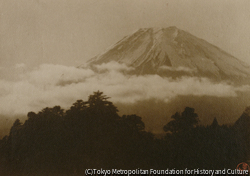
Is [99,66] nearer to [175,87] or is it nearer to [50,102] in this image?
[50,102]

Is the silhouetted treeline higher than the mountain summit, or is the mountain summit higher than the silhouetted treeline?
the mountain summit

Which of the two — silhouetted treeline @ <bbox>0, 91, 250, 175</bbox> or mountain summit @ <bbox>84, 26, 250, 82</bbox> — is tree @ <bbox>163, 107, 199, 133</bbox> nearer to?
silhouetted treeline @ <bbox>0, 91, 250, 175</bbox>

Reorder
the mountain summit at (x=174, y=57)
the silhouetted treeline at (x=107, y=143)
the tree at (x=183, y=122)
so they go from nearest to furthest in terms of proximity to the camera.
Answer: the silhouetted treeline at (x=107, y=143) < the tree at (x=183, y=122) < the mountain summit at (x=174, y=57)

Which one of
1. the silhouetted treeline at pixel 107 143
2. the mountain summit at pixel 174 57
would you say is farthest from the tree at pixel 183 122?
the mountain summit at pixel 174 57

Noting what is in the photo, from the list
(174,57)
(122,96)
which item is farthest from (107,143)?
(174,57)

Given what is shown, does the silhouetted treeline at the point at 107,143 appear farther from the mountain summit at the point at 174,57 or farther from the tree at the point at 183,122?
the mountain summit at the point at 174,57

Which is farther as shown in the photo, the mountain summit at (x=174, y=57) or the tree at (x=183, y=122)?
the mountain summit at (x=174, y=57)

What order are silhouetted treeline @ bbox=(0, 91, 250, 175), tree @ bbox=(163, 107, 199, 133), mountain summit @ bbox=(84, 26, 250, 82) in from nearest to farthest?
silhouetted treeline @ bbox=(0, 91, 250, 175)
tree @ bbox=(163, 107, 199, 133)
mountain summit @ bbox=(84, 26, 250, 82)

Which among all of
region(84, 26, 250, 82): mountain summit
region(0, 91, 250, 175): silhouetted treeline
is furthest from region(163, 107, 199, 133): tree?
region(84, 26, 250, 82): mountain summit
